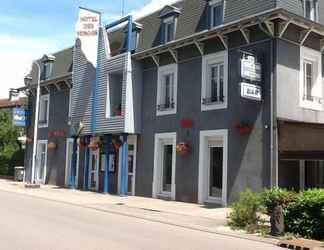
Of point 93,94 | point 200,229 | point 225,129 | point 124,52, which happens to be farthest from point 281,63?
point 93,94

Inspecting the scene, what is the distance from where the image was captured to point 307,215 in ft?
40.0

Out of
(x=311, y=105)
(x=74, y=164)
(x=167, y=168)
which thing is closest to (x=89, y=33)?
(x=74, y=164)

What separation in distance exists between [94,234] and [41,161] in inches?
903

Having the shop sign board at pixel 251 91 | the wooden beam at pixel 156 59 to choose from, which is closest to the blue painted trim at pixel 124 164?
the wooden beam at pixel 156 59

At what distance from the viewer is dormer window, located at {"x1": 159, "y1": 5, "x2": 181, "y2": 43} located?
2233 cm

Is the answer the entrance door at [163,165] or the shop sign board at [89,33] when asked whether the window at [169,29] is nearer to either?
the entrance door at [163,165]

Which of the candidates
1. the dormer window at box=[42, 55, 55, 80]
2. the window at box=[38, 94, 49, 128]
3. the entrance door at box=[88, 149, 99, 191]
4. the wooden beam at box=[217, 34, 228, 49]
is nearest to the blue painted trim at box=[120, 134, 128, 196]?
the entrance door at box=[88, 149, 99, 191]

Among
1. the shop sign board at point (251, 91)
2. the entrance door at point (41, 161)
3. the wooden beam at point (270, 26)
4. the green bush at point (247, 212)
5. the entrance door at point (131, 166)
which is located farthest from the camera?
the entrance door at point (41, 161)

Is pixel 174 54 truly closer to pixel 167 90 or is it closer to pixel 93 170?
pixel 167 90

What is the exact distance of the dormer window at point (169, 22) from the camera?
879 inches

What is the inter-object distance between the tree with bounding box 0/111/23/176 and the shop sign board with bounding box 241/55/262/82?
81.4ft

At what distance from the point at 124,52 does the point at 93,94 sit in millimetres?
2989

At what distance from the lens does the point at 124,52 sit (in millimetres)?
24766

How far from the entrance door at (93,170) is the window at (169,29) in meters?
8.02
